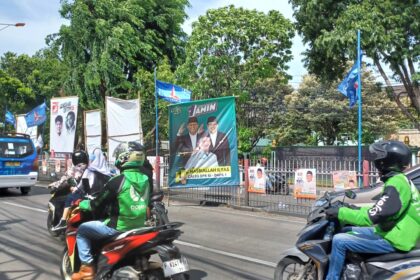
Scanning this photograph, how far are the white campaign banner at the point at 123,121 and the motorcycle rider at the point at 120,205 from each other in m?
10.2

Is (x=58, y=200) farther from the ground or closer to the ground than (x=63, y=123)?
closer to the ground

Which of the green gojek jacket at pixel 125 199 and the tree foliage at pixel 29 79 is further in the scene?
the tree foliage at pixel 29 79

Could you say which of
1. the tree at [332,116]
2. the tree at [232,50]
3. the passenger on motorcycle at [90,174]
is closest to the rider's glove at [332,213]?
the passenger on motorcycle at [90,174]

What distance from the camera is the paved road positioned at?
20.2 feet

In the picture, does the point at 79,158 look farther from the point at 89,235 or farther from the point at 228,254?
the point at 89,235

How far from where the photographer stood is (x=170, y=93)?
14773 millimetres

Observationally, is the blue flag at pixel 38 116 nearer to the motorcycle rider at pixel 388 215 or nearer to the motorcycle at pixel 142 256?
the motorcycle at pixel 142 256

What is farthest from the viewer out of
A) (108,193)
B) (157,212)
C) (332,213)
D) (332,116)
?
(332,116)

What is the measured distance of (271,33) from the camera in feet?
77.9

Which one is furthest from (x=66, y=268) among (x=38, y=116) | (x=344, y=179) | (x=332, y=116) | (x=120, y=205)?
(x=332, y=116)

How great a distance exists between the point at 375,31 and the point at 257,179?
887 cm

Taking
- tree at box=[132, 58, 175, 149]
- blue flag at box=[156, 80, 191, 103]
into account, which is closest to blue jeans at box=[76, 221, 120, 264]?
blue flag at box=[156, 80, 191, 103]

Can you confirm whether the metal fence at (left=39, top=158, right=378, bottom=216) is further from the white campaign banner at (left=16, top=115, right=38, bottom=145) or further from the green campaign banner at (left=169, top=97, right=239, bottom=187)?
the white campaign banner at (left=16, top=115, right=38, bottom=145)

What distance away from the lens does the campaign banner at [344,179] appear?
10516mm
